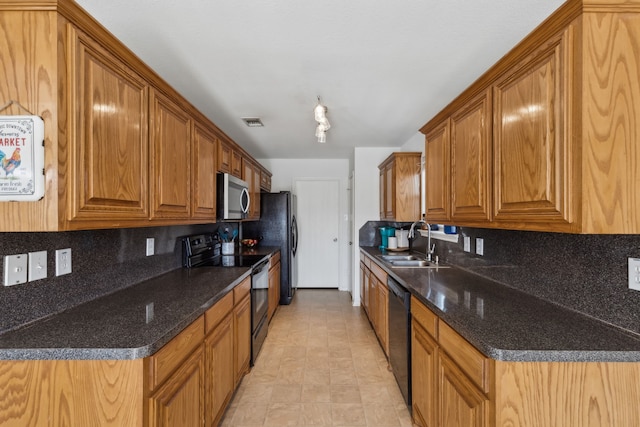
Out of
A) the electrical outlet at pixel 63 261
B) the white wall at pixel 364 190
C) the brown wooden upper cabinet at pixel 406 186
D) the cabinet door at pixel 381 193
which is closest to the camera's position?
the electrical outlet at pixel 63 261

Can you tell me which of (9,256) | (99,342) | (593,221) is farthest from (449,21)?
(9,256)

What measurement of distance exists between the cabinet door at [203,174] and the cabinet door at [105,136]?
1.90ft

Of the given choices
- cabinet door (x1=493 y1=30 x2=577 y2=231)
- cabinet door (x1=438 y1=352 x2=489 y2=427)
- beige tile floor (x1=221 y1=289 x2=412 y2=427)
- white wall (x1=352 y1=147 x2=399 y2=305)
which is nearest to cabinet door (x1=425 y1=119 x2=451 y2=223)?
cabinet door (x1=493 y1=30 x2=577 y2=231)

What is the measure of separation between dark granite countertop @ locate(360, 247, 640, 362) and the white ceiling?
1.46m

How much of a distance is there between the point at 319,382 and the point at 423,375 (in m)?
1.03

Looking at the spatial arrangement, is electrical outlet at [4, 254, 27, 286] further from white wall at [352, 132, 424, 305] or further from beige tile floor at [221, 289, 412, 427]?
white wall at [352, 132, 424, 305]

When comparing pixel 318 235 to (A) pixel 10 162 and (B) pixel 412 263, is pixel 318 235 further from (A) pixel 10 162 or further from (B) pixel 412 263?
(A) pixel 10 162

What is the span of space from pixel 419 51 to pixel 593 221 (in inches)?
54.4

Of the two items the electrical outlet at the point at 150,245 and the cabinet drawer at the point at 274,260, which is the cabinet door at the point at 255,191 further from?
the electrical outlet at the point at 150,245

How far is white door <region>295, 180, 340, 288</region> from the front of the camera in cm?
529

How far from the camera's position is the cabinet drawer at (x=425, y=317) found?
5.10ft

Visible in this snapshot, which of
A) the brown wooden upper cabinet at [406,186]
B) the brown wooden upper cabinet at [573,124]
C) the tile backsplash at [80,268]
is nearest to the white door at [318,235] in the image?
the brown wooden upper cabinet at [406,186]

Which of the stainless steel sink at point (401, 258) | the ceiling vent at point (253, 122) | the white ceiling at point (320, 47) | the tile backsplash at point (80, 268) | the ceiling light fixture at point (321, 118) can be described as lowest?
the stainless steel sink at point (401, 258)

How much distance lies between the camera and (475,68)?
209cm
